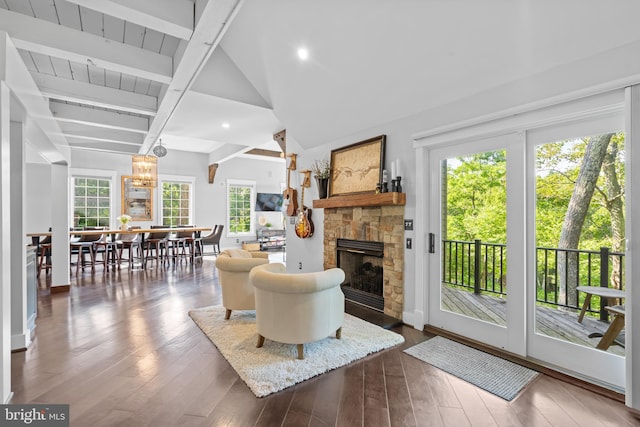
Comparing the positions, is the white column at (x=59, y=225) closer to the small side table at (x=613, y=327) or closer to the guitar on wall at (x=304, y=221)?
the guitar on wall at (x=304, y=221)

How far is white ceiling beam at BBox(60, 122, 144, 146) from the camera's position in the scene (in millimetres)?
4930

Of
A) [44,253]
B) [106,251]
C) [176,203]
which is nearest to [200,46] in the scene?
[106,251]

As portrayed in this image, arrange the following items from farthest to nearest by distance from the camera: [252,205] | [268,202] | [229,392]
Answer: [268,202]
[252,205]
[229,392]

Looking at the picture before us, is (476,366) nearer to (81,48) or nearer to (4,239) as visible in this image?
(4,239)

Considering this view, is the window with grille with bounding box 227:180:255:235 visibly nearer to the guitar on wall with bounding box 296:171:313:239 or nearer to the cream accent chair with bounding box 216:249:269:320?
the guitar on wall with bounding box 296:171:313:239

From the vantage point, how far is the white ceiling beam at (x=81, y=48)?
2.38 meters

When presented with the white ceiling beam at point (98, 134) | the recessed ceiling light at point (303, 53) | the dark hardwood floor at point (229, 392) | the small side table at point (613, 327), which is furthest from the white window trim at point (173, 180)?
the small side table at point (613, 327)

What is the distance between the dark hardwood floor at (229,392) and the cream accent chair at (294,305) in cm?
40

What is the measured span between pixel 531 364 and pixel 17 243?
15.5 ft

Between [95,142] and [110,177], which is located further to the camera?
[110,177]

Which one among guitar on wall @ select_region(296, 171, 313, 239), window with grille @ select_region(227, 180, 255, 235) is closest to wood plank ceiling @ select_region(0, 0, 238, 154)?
guitar on wall @ select_region(296, 171, 313, 239)

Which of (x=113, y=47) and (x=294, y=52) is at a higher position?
(x=294, y=52)

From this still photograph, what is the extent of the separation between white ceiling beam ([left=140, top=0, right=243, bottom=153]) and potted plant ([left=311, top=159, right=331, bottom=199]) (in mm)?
2120

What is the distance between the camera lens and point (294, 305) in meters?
2.62
